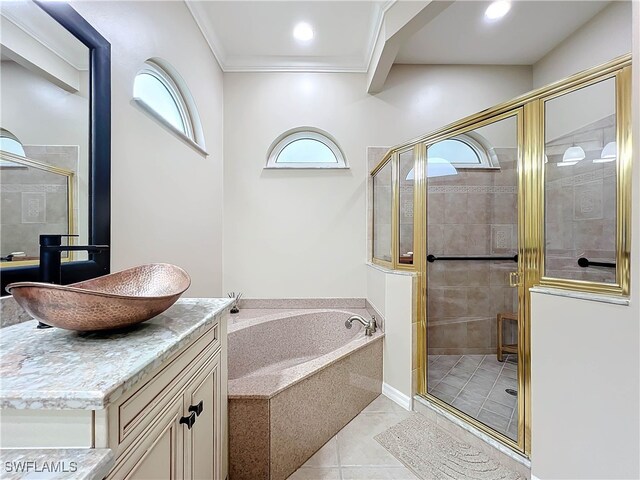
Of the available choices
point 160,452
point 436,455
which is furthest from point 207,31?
point 436,455

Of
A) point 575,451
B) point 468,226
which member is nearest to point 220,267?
point 468,226

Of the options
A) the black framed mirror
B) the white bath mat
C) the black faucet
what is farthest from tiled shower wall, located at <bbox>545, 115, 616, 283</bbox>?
the black framed mirror

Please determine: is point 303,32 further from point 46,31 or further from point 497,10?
point 46,31

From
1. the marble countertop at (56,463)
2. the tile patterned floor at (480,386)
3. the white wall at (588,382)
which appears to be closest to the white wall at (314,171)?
the tile patterned floor at (480,386)

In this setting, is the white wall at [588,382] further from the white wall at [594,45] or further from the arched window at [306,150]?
the arched window at [306,150]

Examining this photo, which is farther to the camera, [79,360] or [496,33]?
[496,33]

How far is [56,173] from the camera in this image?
0.93 metres

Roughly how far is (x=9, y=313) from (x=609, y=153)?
239 cm

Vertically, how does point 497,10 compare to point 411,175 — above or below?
above

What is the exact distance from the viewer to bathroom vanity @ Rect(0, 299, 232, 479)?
45 cm

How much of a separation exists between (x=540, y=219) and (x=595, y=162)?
420 millimetres

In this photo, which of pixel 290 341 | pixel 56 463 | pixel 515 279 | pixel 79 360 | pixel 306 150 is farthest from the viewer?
pixel 306 150

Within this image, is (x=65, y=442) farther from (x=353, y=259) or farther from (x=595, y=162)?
(x=353, y=259)

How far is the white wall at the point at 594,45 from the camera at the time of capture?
1863 mm
